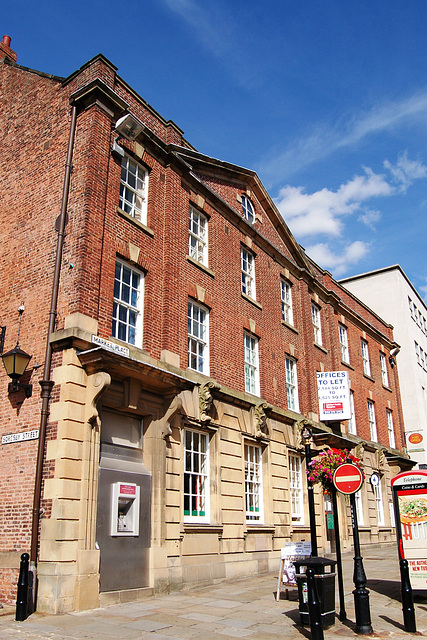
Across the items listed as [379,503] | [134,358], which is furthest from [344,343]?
[134,358]

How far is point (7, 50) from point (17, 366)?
12282 mm

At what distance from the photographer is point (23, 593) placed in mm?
9531

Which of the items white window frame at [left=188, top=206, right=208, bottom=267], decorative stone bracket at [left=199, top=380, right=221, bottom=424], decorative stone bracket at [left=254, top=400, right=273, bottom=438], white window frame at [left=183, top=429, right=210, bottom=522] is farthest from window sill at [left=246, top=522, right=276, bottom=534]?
white window frame at [left=188, top=206, right=208, bottom=267]

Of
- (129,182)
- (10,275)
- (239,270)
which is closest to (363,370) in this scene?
(239,270)

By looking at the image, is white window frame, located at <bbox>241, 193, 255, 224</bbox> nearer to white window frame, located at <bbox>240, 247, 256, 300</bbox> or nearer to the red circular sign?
white window frame, located at <bbox>240, 247, 256, 300</bbox>

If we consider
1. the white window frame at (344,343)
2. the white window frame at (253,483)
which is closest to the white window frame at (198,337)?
the white window frame at (253,483)

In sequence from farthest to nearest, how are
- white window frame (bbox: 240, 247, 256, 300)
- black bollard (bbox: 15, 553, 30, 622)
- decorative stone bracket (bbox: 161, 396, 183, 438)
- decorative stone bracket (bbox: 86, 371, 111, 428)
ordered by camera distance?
white window frame (bbox: 240, 247, 256, 300) < decorative stone bracket (bbox: 161, 396, 183, 438) < decorative stone bracket (bbox: 86, 371, 111, 428) < black bollard (bbox: 15, 553, 30, 622)

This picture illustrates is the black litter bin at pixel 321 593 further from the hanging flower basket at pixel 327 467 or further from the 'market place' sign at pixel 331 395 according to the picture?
the 'market place' sign at pixel 331 395

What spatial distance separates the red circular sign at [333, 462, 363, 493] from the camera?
960 centimetres

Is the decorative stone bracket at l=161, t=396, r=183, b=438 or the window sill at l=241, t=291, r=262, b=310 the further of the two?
the window sill at l=241, t=291, r=262, b=310

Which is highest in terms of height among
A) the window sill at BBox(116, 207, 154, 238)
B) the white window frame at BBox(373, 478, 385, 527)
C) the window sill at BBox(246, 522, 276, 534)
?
→ the window sill at BBox(116, 207, 154, 238)

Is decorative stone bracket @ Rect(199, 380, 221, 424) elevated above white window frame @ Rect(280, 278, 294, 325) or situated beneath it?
situated beneath

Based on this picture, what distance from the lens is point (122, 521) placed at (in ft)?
39.5

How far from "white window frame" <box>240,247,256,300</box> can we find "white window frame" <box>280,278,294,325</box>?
2.32 metres
